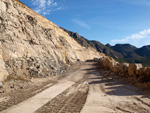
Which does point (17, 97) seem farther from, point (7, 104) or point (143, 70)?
point (143, 70)

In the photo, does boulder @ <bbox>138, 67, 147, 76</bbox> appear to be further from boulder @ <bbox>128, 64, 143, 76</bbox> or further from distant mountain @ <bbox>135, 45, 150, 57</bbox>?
distant mountain @ <bbox>135, 45, 150, 57</bbox>

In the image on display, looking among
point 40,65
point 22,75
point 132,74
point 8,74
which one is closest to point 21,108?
point 8,74

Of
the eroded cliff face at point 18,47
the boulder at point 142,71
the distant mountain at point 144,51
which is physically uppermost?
the distant mountain at point 144,51

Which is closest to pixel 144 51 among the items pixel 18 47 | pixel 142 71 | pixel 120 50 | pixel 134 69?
pixel 120 50

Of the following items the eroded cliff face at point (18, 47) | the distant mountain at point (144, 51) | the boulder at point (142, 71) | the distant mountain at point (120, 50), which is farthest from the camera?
the distant mountain at point (144, 51)

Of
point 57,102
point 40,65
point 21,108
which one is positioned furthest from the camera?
point 40,65

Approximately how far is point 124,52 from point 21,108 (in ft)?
504

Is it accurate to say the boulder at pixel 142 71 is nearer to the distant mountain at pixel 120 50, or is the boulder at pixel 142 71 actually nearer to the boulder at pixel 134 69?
the boulder at pixel 134 69

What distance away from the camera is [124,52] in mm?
147250

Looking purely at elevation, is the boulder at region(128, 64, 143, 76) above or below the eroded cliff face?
below

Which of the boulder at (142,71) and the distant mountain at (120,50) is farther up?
the distant mountain at (120,50)

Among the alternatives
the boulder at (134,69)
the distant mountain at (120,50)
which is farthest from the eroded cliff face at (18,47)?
the distant mountain at (120,50)

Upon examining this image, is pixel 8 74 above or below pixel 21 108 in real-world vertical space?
above

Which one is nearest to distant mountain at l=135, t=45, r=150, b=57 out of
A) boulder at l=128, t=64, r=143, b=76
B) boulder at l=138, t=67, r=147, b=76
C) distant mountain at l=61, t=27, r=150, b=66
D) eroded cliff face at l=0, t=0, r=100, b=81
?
distant mountain at l=61, t=27, r=150, b=66
